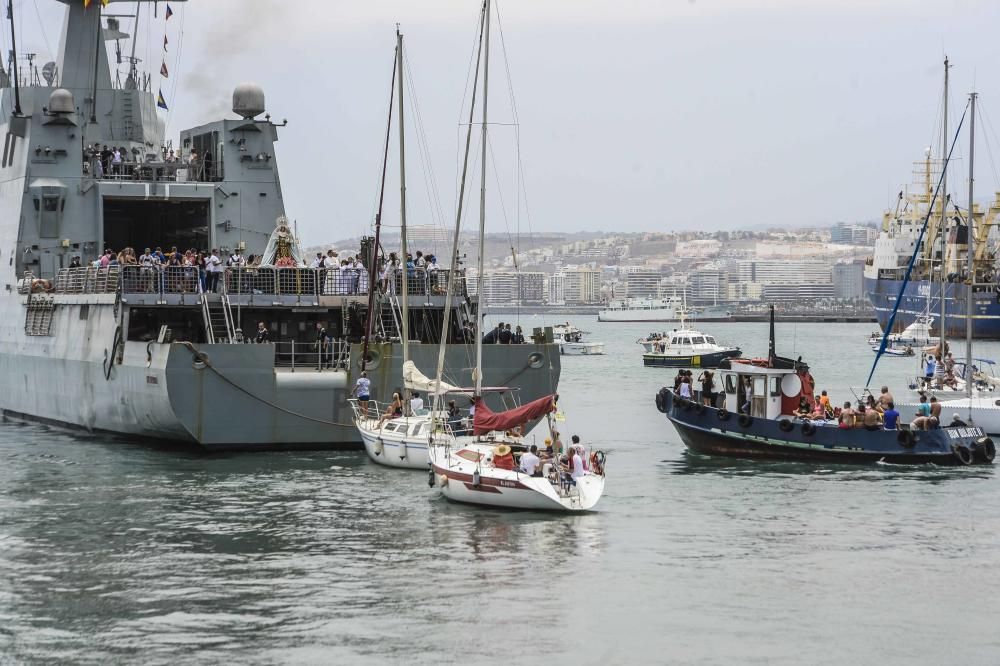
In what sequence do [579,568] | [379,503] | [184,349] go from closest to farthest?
[579,568] → [379,503] → [184,349]

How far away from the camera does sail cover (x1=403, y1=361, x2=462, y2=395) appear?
34.8 metres

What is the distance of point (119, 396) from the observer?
3822 cm

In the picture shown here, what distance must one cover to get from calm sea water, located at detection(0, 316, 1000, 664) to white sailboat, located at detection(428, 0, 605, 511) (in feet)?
1.84

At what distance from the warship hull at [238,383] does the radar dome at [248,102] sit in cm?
773

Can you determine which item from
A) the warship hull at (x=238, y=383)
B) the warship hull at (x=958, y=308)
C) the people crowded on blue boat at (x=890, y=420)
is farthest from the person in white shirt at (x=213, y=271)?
the warship hull at (x=958, y=308)

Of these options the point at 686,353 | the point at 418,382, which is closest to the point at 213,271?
the point at 418,382

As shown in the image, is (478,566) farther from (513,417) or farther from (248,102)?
(248,102)

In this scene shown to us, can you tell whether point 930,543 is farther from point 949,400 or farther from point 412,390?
point 949,400

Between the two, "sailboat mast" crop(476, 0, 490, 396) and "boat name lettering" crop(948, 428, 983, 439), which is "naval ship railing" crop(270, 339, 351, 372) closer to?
"sailboat mast" crop(476, 0, 490, 396)

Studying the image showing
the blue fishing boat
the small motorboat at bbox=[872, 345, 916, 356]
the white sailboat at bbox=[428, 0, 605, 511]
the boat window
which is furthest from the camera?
the small motorboat at bbox=[872, 345, 916, 356]

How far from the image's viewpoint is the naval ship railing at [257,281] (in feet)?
124

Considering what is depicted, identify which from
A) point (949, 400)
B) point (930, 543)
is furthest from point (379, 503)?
point (949, 400)

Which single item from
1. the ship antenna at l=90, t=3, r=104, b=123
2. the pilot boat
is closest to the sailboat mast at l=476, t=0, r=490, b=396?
the ship antenna at l=90, t=3, r=104, b=123

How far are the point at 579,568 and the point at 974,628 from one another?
6177 mm
